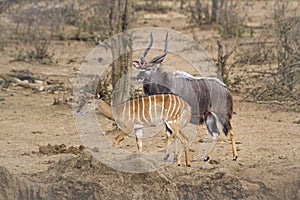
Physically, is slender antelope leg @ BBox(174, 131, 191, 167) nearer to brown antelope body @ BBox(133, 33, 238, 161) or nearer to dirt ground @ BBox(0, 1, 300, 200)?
dirt ground @ BBox(0, 1, 300, 200)

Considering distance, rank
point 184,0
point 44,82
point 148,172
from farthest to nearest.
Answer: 1. point 184,0
2. point 44,82
3. point 148,172

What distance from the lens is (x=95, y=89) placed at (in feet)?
33.1

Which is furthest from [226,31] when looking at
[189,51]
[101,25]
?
[101,25]

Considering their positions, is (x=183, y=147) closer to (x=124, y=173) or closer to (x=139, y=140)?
(x=139, y=140)

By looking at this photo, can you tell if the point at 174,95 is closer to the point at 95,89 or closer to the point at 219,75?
the point at 95,89

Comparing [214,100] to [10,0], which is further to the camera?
[10,0]

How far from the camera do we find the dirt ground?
6.38 m

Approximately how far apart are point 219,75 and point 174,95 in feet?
11.7

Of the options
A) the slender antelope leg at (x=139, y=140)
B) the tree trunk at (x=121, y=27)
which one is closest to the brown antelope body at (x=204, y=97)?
the slender antelope leg at (x=139, y=140)

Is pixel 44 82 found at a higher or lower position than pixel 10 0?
lower

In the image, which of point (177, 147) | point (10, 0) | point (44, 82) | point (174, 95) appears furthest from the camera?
point (10, 0)

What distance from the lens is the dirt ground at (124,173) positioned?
6379mm

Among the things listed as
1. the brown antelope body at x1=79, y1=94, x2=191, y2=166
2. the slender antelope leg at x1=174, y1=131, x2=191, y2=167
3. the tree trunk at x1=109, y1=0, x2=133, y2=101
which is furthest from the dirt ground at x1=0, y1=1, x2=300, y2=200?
the tree trunk at x1=109, y1=0, x2=133, y2=101

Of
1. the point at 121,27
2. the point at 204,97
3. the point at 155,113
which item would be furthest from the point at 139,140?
the point at 121,27
